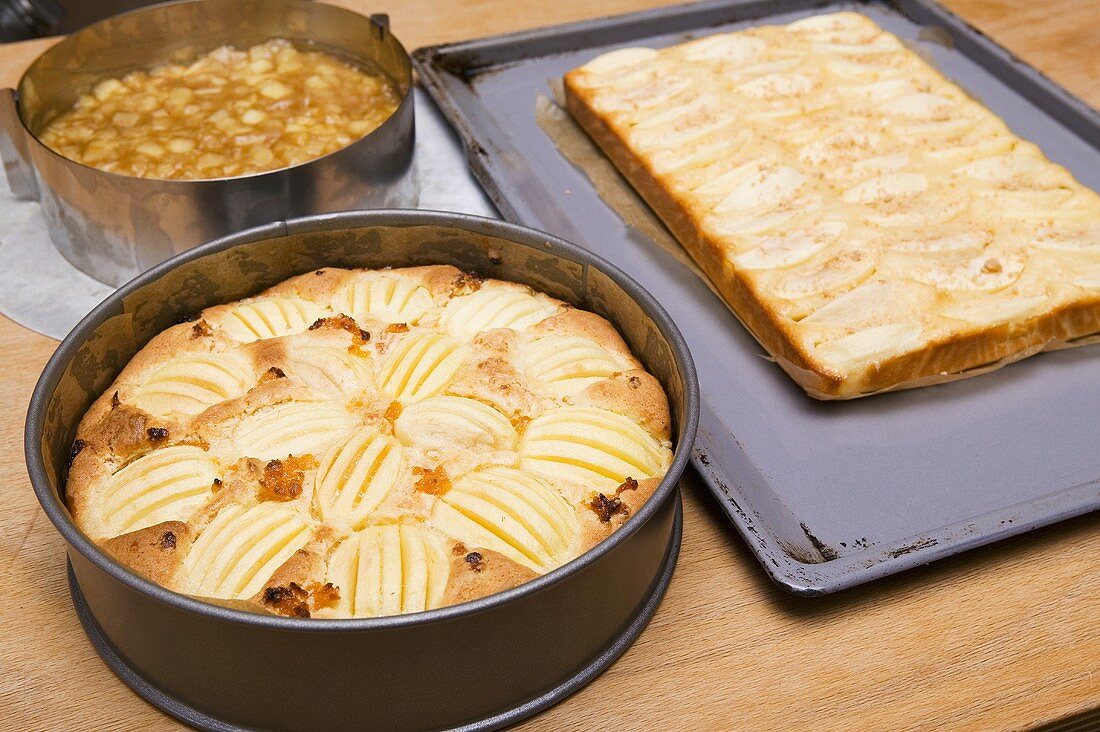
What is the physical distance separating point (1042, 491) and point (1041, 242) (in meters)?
0.59

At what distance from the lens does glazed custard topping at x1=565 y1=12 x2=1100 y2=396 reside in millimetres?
1803

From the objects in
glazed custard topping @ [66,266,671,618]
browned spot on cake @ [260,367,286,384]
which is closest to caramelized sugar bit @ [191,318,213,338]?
glazed custard topping @ [66,266,671,618]

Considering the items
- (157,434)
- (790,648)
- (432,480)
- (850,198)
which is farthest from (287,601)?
(850,198)

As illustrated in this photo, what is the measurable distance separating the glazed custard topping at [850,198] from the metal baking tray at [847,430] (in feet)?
0.17

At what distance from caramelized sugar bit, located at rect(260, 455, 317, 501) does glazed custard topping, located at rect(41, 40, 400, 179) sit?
0.84 meters

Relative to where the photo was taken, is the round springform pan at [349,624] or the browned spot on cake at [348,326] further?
the browned spot on cake at [348,326]

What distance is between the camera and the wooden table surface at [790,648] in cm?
131

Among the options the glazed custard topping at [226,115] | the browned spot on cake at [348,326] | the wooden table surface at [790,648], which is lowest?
the wooden table surface at [790,648]

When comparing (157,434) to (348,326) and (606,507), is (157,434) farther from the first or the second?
(606,507)

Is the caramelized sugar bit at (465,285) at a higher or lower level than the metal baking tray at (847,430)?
higher

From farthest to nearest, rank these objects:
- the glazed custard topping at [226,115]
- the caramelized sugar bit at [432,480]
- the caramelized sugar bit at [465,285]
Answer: the glazed custard topping at [226,115] → the caramelized sugar bit at [465,285] → the caramelized sugar bit at [432,480]

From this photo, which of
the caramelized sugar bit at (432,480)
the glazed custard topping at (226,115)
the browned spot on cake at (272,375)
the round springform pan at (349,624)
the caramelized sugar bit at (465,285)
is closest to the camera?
the round springform pan at (349,624)

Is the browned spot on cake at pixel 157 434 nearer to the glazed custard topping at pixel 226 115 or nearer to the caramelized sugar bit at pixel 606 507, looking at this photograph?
the caramelized sugar bit at pixel 606 507

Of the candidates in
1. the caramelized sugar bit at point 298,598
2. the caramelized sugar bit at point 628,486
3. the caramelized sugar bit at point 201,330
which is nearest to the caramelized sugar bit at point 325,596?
the caramelized sugar bit at point 298,598
